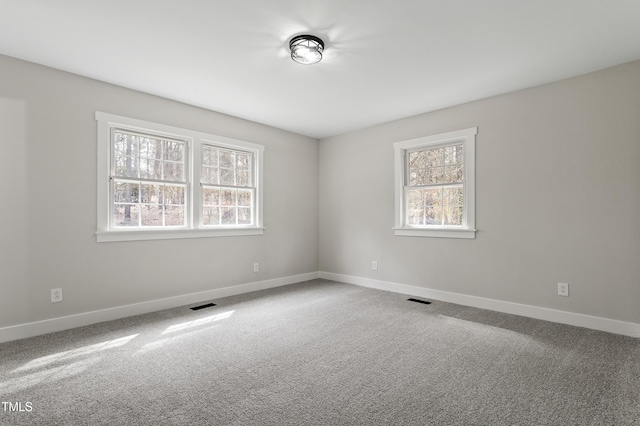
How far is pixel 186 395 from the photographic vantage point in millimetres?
1981

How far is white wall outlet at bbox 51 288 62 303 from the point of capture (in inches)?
121

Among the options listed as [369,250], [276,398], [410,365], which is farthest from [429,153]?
[276,398]

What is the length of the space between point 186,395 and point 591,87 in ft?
14.7

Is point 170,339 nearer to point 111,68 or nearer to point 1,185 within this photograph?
point 1,185

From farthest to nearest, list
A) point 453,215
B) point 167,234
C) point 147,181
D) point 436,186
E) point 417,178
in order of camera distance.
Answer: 1. point 417,178
2. point 436,186
3. point 453,215
4. point 167,234
5. point 147,181

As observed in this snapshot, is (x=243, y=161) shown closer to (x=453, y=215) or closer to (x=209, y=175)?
(x=209, y=175)

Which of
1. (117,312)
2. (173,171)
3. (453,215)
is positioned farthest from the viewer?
(453,215)

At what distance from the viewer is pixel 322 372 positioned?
228cm

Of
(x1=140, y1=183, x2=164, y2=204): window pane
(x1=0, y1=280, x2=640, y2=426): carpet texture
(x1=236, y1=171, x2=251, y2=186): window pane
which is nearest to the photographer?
(x1=0, y1=280, x2=640, y2=426): carpet texture

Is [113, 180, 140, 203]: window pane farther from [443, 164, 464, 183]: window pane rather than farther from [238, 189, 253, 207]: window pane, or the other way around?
[443, 164, 464, 183]: window pane

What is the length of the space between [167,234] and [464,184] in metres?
3.80

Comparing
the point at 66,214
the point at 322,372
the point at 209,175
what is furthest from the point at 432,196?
the point at 66,214

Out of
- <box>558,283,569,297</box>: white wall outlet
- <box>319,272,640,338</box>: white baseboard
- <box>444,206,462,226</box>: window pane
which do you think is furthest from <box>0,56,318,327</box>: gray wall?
<box>558,283,569,297</box>: white wall outlet

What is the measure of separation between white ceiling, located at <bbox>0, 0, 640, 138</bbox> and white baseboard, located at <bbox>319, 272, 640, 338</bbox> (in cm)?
248
